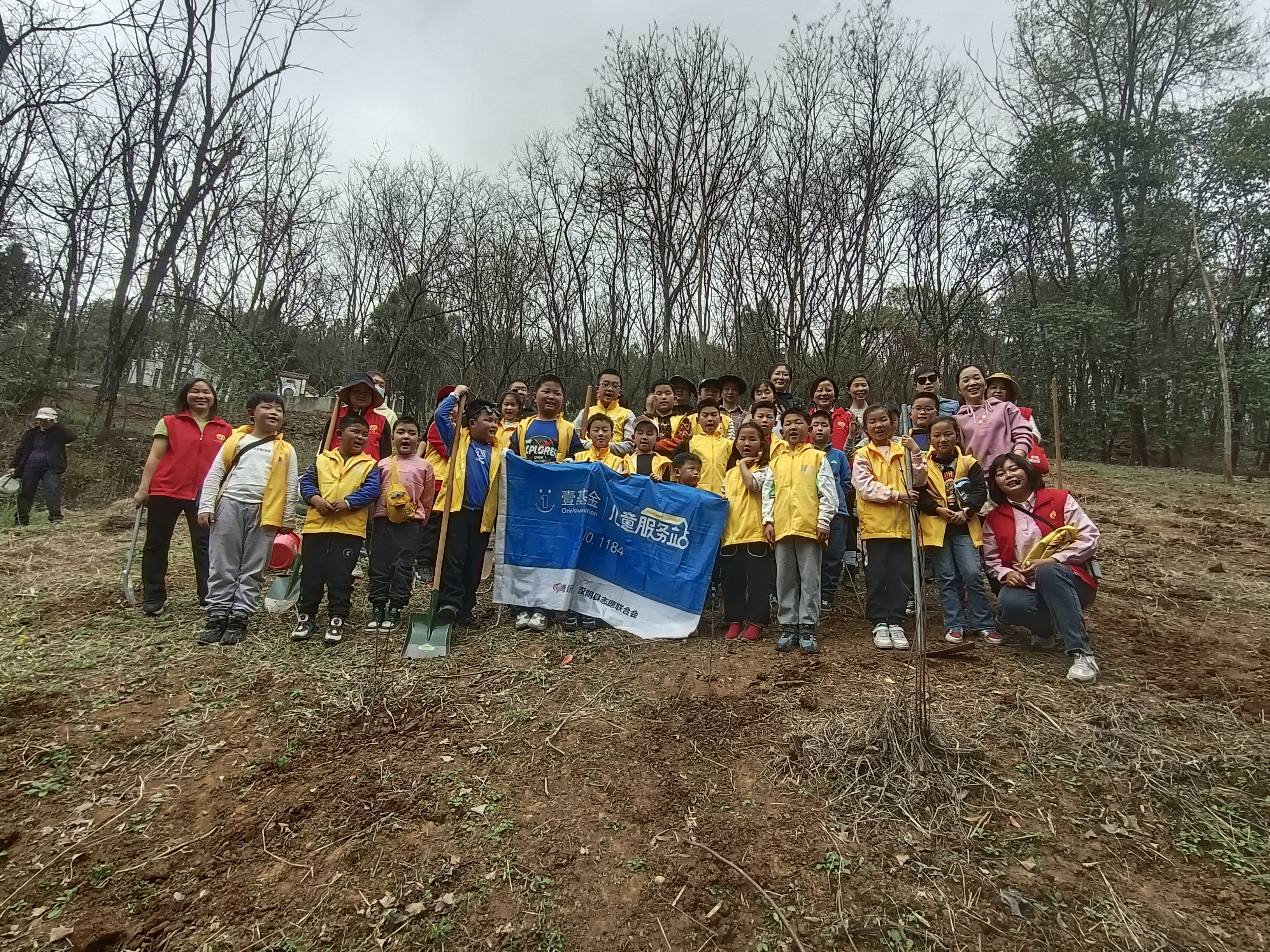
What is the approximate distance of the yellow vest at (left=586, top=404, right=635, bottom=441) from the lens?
19.7 ft

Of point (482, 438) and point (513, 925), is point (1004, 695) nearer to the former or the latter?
point (513, 925)

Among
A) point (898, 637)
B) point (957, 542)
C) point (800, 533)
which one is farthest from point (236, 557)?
point (957, 542)

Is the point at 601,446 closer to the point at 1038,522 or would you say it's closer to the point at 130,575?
the point at 1038,522

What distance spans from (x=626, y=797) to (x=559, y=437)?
3.38 m

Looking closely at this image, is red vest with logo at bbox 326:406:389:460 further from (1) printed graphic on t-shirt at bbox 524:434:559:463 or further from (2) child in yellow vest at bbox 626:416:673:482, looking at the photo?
(2) child in yellow vest at bbox 626:416:673:482

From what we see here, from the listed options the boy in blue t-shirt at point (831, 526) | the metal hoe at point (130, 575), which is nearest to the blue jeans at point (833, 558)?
the boy in blue t-shirt at point (831, 526)

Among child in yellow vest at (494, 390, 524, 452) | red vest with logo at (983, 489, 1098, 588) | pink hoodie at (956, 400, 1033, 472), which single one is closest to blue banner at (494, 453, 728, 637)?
child in yellow vest at (494, 390, 524, 452)

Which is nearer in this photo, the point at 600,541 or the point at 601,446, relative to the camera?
the point at 600,541

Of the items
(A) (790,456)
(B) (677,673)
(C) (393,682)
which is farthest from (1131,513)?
(C) (393,682)

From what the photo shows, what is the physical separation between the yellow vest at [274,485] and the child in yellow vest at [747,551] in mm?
3546

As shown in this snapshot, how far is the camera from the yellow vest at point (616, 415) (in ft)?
19.7

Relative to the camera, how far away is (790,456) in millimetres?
4926

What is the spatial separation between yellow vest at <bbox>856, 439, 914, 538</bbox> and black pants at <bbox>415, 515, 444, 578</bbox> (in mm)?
3358

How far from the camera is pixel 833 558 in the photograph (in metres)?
5.32
